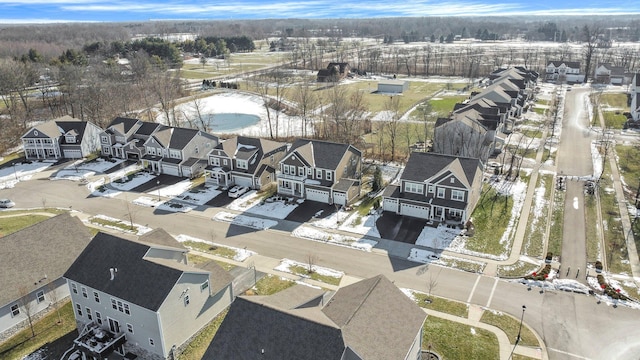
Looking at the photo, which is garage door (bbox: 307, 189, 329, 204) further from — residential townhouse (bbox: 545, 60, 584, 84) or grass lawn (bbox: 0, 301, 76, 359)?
residential townhouse (bbox: 545, 60, 584, 84)

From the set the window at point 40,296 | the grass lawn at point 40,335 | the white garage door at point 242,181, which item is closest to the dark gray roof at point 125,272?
the grass lawn at point 40,335

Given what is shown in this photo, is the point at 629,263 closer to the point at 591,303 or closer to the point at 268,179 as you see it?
the point at 591,303

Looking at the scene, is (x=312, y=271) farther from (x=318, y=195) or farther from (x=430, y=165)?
(x=430, y=165)

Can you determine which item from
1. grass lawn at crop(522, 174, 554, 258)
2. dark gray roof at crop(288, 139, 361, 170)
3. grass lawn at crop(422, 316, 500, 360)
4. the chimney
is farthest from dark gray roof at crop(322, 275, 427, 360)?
dark gray roof at crop(288, 139, 361, 170)

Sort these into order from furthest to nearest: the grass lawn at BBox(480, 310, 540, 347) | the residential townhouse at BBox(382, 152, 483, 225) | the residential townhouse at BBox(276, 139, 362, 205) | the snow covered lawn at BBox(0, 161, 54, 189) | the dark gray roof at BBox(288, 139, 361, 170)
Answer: the snow covered lawn at BBox(0, 161, 54, 189)
the dark gray roof at BBox(288, 139, 361, 170)
the residential townhouse at BBox(276, 139, 362, 205)
the residential townhouse at BBox(382, 152, 483, 225)
the grass lawn at BBox(480, 310, 540, 347)

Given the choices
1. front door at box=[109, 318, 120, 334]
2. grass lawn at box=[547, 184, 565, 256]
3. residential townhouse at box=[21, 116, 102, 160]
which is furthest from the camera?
residential townhouse at box=[21, 116, 102, 160]

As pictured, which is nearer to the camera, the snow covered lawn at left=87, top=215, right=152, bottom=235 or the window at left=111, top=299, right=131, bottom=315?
the window at left=111, top=299, right=131, bottom=315
